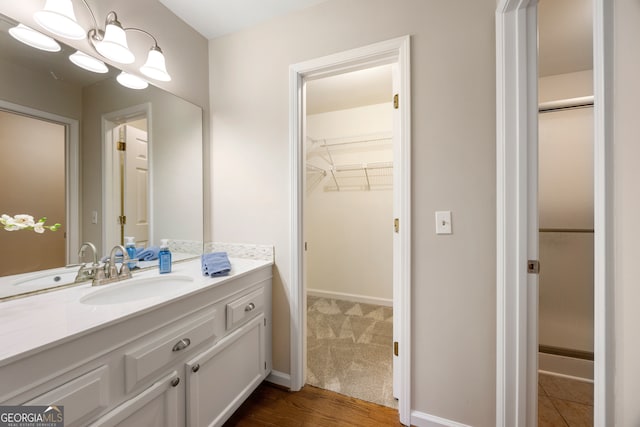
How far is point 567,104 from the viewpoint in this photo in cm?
178

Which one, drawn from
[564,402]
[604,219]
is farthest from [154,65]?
[564,402]

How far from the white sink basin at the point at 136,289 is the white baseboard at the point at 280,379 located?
35.8 inches

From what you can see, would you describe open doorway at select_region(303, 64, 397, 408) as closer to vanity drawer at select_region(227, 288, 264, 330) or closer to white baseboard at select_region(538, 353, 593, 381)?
vanity drawer at select_region(227, 288, 264, 330)

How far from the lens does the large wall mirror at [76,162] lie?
103 cm

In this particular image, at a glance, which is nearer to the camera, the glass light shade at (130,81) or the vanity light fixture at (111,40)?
the vanity light fixture at (111,40)

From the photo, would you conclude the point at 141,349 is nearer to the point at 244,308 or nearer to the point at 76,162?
the point at 244,308

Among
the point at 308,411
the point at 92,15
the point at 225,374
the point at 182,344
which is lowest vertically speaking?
the point at 308,411

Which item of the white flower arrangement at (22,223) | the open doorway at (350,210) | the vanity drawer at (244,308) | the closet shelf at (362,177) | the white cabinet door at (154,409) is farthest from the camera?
the closet shelf at (362,177)

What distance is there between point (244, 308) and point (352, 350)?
113cm

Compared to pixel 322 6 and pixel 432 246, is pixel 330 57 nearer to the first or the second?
pixel 322 6

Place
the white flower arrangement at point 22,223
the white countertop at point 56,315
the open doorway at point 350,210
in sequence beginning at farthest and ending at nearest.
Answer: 1. the open doorway at point 350,210
2. the white flower arrangement at point 22,223
3. the white countertop at point 56,315

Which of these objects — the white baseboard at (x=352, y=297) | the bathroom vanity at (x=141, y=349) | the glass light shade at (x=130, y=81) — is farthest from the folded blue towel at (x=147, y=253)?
the white baseboard at (x=352, y=297)

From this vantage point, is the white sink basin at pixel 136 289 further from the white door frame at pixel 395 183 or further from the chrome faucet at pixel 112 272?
the white door frame at pixel 395 183

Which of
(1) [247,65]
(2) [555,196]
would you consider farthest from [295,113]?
(2) [555,196]
